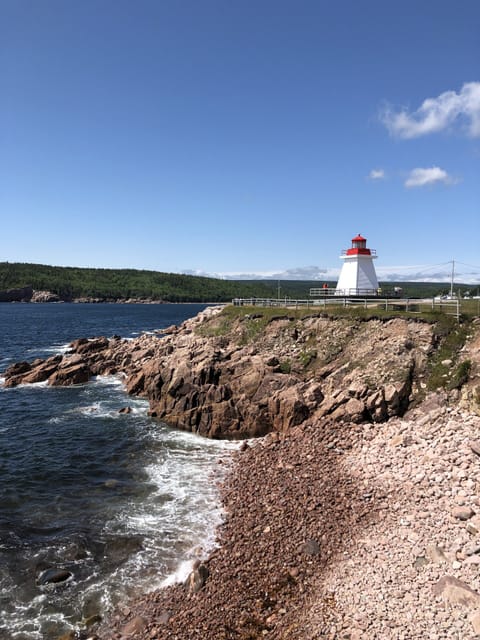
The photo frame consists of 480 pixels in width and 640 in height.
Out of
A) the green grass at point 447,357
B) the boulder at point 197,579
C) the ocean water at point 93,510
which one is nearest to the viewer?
the boulder at point 197,579

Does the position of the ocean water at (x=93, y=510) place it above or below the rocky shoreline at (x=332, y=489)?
below

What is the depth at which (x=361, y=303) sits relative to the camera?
37062 mm

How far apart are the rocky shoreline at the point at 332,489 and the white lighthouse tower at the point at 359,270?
12.2 metres

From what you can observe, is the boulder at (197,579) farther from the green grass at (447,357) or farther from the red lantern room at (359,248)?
the red lantern room at (359,248)

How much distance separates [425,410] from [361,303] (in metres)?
16.0

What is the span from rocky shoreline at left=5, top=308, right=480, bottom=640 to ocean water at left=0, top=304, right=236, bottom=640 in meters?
1.00

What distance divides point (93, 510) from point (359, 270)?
3645cm

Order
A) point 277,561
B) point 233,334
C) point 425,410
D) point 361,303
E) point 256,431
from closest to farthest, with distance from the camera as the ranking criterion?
1. point 277,561
2. point 425,410
3. point 256,431
4. point 361,303
5. point 233,334

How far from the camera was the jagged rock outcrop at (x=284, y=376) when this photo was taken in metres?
24.4

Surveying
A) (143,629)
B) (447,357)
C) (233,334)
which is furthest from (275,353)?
(143,629)

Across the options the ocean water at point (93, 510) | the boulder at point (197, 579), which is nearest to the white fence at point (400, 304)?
the ocean water at point (93, 510)

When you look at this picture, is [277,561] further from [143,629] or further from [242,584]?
[143,629]

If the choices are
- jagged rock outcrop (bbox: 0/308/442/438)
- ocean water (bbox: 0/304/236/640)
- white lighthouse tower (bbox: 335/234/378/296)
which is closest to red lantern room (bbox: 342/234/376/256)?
white lighthouse tower (bbox: 335/234/378/296)

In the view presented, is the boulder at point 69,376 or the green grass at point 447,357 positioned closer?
the green grass at point 447,357
